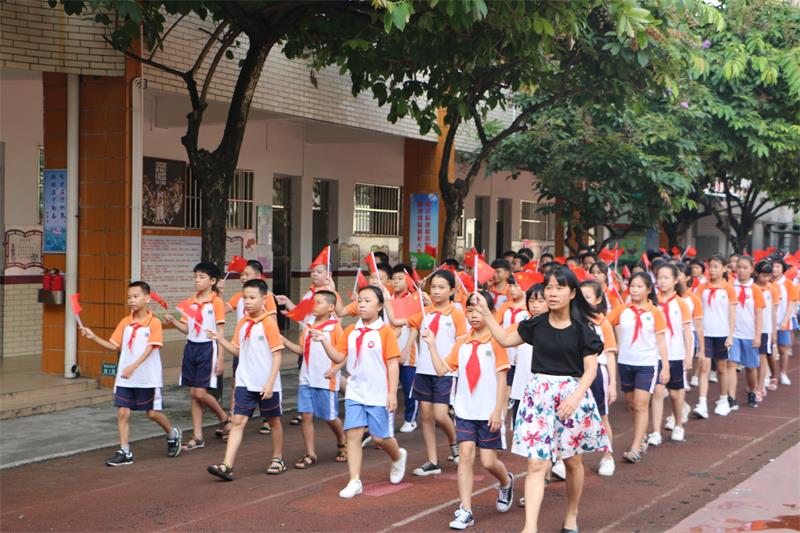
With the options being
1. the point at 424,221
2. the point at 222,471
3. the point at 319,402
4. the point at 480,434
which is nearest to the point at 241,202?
the point at 424,221

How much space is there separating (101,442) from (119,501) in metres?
2.22

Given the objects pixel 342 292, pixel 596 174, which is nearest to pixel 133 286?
pixel 596 174

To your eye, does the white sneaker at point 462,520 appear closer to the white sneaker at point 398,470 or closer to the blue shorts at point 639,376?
the white sneaker at point 398,470

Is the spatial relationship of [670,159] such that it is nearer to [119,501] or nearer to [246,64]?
[246,64]

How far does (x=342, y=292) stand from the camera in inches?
782

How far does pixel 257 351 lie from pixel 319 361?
1.78 ft

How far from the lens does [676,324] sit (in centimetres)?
959

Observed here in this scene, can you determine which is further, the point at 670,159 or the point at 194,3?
the point at 670,159

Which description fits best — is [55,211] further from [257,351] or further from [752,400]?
[752,400]

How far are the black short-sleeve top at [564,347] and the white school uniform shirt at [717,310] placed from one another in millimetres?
6204

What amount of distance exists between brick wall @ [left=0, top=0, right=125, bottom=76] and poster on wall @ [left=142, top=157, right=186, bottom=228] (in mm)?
3513

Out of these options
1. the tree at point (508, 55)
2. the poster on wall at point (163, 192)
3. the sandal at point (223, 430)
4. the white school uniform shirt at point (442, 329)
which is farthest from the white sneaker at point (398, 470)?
the poster on wall at point (163, 192)

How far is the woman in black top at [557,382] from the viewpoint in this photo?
5961 millimetres

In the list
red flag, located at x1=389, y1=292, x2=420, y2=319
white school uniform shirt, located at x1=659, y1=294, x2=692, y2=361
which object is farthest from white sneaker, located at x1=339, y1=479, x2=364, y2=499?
white school uniform shirt, located at x1=659, y1=294, x2=692, y2=361
